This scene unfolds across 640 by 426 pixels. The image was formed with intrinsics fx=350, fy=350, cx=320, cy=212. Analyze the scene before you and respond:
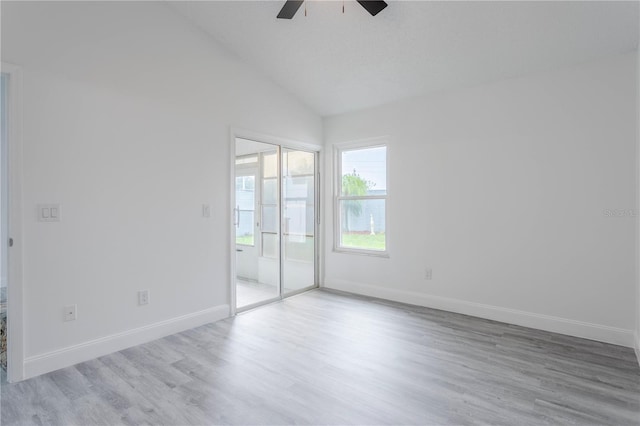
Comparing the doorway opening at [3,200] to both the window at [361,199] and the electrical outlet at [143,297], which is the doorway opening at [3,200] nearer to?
the electrical outlet at [143,297]

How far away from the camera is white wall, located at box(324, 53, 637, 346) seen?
3.07 metres

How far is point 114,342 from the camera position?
293cm

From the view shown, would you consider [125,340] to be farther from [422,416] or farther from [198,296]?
[422,416]

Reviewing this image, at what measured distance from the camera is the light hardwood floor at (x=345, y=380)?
2061 millimetres

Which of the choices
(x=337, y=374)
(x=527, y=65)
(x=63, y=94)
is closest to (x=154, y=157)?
(x=63, y=94)

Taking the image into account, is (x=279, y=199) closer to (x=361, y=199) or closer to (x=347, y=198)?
(x=347, y=198)

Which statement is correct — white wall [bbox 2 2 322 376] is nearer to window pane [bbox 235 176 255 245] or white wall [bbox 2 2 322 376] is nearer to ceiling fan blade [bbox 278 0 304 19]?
window pane [bbox 235 176 255 245]

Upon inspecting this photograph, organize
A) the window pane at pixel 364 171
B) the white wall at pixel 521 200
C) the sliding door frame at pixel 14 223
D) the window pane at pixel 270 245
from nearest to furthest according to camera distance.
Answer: the sliding door frame at pixel 14 223
the white wall at pixel 521 200
the window pane at pixel 270 245
the window pane at pixel 364 171

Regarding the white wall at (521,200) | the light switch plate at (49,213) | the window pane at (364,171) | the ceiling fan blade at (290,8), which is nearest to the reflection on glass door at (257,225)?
the window pane at (364,171)

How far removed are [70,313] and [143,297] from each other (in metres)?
0.56

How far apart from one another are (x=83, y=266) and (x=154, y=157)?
1084mm

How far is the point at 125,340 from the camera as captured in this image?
300 cm

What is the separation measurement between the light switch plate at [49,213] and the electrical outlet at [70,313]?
0.68m

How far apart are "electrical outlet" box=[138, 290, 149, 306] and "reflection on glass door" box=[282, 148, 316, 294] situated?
5.88ft
